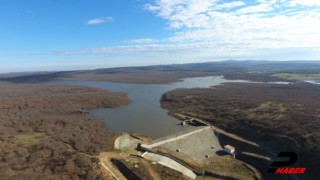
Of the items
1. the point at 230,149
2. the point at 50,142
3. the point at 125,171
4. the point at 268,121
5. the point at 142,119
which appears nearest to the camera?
the point at 125,171

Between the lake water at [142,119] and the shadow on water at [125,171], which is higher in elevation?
the lake water at [142,119]

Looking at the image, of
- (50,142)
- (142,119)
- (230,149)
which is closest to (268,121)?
(230,149)

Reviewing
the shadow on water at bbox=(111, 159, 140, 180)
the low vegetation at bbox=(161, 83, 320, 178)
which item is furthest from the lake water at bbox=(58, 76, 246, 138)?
the shadow on water at bbox=(111, 159, 140, 180)

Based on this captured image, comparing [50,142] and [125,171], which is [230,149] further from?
[50,142]

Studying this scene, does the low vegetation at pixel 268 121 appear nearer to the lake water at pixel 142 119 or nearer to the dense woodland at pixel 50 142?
the lake water at pixel 142 119

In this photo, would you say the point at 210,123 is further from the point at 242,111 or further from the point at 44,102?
Result: the point at 44,102

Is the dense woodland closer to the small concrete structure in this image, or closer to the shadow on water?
the shadow on water

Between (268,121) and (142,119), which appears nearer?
(268,121)

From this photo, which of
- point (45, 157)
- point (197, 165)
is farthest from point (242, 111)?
point (45, 157)

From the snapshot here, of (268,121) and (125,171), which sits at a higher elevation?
(268,121)

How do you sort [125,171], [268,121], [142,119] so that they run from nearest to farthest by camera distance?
[125,171] → [268,121] → [142,119]

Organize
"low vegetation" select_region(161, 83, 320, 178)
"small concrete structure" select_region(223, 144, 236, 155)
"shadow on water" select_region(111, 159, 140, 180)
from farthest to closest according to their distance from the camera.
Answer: "small concrete structure" select_region(223, 144, 236, 155) → "low vegetation" select_region(161, 83, 320, 178) → "shadow on water" select_region(111, 159, 140, 180)

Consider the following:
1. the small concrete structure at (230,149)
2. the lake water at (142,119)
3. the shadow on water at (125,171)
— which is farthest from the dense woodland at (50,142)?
the small concrete structure at (230,149)
